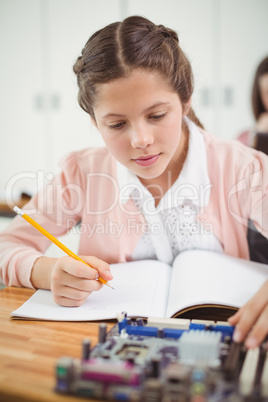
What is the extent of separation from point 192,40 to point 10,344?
2.75 m

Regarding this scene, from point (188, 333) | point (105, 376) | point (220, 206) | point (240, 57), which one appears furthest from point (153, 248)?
point (240, 57)

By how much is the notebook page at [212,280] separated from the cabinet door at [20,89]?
2826mm

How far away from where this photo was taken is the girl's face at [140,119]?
2.59 feet

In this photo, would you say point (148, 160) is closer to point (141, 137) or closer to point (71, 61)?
point (141, 137)

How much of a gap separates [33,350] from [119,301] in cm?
19

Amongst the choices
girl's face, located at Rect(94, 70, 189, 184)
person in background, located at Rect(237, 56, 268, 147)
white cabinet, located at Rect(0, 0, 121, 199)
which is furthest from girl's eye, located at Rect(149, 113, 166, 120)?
white cabinet, located at Rect(0, 0, 121, 199)

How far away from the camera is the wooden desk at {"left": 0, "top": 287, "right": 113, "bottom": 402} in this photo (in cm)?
47

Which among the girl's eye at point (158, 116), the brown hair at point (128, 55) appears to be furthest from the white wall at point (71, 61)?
the girl's eye at point (158, 116)

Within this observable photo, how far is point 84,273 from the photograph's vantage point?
2.37 feet

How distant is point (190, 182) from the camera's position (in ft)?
3.34

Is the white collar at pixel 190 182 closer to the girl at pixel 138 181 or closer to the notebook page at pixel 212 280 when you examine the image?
the girl at pixel 138 181

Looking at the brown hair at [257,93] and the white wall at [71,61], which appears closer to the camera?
the brown hair at [257,93]

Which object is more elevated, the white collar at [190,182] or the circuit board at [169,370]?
the white collar at [190,182]

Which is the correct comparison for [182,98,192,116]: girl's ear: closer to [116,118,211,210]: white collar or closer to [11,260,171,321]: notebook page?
[116,118,211,210]: white collar
